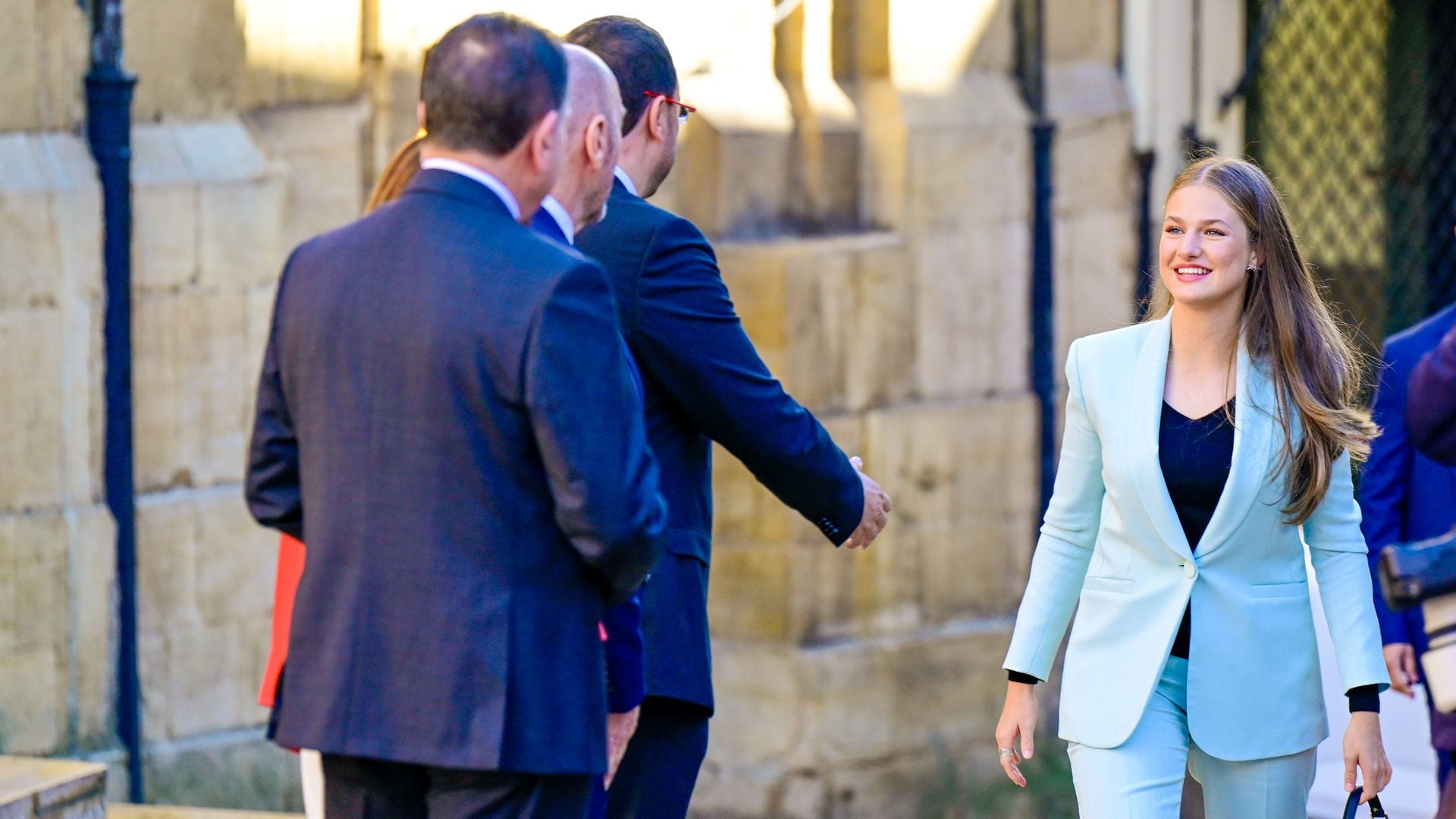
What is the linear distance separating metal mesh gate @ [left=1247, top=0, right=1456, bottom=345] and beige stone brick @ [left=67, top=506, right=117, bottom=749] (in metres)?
5.49

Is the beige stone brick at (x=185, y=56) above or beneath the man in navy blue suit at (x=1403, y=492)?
above

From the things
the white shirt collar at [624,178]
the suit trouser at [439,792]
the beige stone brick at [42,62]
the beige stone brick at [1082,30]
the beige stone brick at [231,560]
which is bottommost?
the beige stone brick at [231,560]

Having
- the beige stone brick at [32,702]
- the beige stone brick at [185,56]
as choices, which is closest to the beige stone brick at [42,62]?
the beige stone brick at [185,56]

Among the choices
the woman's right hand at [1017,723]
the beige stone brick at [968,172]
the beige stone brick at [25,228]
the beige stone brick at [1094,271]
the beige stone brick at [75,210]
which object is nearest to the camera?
the woman's right hand at [1017,723]

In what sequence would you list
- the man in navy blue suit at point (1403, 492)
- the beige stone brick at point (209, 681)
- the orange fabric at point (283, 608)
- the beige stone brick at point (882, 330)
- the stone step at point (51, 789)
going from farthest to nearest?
the beige stone brick at point (882, 330) → the beige stone brick at point (209, 681) → the man in navy blue suit at point (1403, 492) → the stone step at point (51, 789) → the orange fabric at point (283, 608)

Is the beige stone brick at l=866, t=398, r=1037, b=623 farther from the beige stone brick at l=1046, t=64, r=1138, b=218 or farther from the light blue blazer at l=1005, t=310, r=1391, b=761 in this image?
the light blue blazer at l=1005, t=310, r=1391, b=761

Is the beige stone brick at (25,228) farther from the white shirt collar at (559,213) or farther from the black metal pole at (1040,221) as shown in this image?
the black metal pole at (1040,221)

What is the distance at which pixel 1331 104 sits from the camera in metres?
9.45

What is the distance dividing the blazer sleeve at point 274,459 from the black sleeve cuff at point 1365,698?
198 centimetres

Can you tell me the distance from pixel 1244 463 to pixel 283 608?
5.91 feet

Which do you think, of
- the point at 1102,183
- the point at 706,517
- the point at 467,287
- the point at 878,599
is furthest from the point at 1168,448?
the point at 1102,183

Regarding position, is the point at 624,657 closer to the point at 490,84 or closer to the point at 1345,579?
the point at 490,84

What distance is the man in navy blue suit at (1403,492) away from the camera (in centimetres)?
502

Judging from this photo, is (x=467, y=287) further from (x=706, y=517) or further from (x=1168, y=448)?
(x=1168, y=448)
